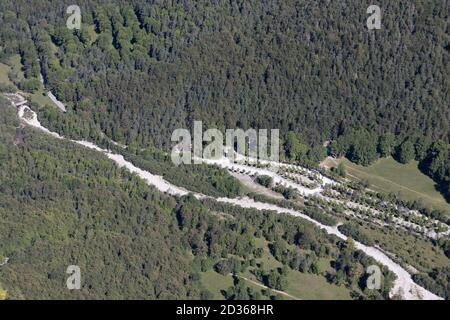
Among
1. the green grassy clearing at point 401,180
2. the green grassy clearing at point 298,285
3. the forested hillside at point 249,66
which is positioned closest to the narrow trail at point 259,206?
the forested hillside at point 249,66

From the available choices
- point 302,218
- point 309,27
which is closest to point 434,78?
point 309,27

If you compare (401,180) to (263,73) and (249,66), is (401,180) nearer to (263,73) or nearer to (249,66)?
(263,73)

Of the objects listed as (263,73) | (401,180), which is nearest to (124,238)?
(263,73)

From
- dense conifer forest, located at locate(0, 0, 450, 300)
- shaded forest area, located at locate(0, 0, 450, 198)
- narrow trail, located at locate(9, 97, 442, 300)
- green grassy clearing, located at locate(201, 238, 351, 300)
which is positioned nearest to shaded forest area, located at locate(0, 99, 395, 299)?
dense conifer forest, located at locate(0, 0, 450, 300)

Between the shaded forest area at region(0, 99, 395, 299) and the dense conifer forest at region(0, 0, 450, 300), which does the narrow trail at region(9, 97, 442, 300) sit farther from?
the shaded forest area at region(0, 99, 395, 299)

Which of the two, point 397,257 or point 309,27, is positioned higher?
point 309,27

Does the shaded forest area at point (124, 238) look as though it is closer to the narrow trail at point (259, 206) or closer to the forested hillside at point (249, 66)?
the narrow trail at point (259, 206)

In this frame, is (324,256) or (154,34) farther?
(154,34)
